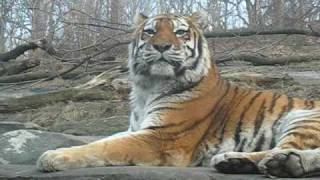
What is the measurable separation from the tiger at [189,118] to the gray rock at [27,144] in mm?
641

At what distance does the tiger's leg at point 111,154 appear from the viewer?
3.70 meters

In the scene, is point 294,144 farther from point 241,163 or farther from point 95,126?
point 95,126

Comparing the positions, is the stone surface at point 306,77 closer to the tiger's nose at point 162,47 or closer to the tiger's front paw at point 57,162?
the tiger's nose at point 162,47

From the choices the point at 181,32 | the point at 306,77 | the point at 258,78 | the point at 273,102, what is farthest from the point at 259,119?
the point at 306,77

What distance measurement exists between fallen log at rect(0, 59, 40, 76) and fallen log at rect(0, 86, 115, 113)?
1.43 meters

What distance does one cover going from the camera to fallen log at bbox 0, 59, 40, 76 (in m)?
9.99

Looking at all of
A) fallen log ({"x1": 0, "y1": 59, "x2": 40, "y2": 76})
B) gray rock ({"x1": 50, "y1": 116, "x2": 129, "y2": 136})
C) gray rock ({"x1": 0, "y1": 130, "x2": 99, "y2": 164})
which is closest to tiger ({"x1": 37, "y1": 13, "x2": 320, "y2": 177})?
gray rock ({"x1": 0, "y1": 130, "x2": 99, "y2": 164})

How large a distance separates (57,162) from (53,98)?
494cm

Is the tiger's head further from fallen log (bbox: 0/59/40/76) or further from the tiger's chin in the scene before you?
fallen log (bbox: 0/59/40/76)

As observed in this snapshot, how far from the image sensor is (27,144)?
4.95m

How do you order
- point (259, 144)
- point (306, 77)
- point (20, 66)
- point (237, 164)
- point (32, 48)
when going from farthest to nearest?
point (20, 66), point (32, 48), point (306, 77), point (259, 144), point (237, 164)

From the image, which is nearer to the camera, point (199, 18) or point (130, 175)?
point (130, 175)

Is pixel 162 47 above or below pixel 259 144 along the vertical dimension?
above

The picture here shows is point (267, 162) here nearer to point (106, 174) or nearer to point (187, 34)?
point (106, 174)
